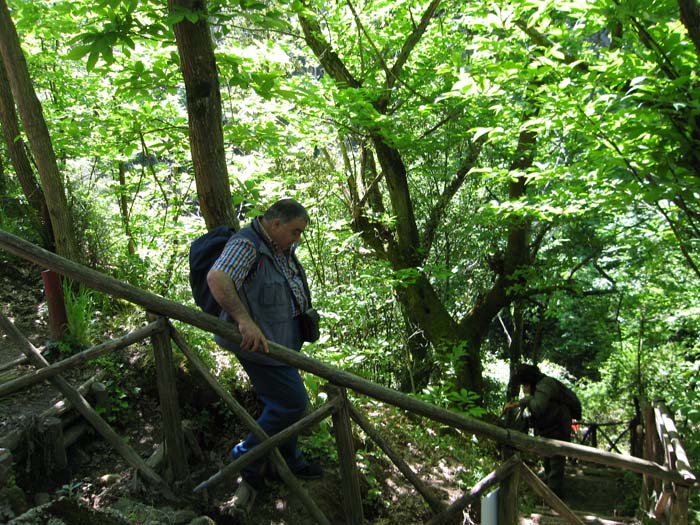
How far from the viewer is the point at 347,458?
309cm

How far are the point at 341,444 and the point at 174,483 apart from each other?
920 mm

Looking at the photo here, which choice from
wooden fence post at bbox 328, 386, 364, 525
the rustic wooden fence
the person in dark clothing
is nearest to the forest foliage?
the person in dark clothing

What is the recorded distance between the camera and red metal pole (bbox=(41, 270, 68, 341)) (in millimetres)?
4445

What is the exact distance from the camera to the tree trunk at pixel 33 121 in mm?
5453

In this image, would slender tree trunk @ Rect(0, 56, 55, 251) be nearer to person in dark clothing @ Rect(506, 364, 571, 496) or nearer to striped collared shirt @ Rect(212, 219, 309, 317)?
striped collared shirt @ Rect(212, 219, 309, 317)

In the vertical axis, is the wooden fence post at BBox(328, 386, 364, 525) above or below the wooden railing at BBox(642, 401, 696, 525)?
above

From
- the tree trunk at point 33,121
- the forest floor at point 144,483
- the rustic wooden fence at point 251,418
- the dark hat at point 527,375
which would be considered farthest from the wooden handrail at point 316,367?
the dark hat at point 527,375

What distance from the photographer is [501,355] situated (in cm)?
1689

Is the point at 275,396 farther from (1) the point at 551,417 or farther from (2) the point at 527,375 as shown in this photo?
(2) the point at 527,375

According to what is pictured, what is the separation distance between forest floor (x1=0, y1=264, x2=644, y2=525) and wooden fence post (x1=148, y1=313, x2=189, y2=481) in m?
0.18

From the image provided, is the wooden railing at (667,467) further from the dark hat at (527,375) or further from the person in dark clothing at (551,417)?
the dark hat at (527,375)

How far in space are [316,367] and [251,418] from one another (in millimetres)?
531

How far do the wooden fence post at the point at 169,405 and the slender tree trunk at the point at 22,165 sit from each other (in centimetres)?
467

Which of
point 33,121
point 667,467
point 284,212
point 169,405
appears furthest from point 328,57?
point 667,467
